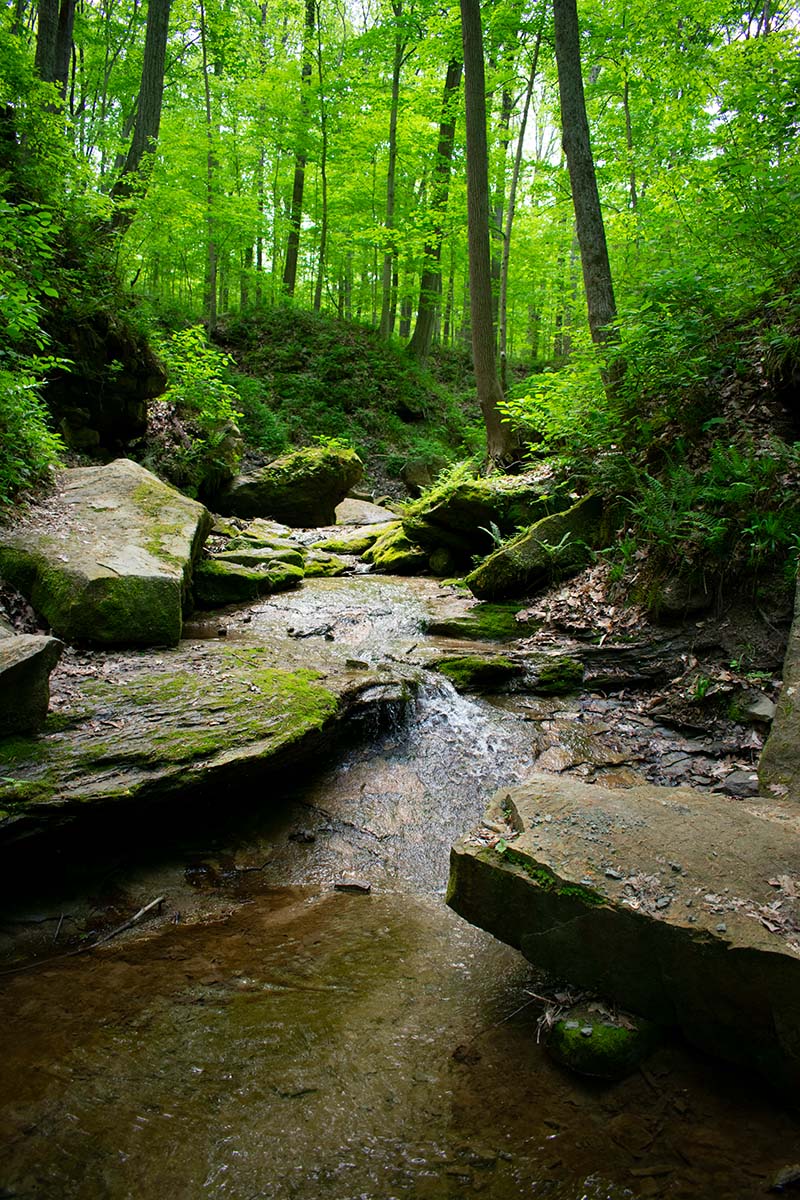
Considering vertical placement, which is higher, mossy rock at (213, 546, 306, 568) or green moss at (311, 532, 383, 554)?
green moss at (311, 532, 383, 554)

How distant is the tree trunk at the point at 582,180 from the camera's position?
8.68 metres

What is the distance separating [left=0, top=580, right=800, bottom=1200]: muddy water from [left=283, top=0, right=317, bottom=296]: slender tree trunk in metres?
22.6

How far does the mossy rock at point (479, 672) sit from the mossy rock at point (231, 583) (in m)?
3.12

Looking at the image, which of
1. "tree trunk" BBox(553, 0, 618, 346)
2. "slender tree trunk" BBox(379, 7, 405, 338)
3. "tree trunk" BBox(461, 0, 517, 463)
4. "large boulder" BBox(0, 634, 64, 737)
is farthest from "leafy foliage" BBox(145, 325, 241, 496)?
"slender tree trunk" BBox(379, 7, 405, 338)

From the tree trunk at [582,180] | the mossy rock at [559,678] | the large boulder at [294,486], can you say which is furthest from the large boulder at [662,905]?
the large boulder at [294,486]

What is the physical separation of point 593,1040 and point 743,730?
3073 mm

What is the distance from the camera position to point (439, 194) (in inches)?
756

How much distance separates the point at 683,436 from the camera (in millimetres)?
6648

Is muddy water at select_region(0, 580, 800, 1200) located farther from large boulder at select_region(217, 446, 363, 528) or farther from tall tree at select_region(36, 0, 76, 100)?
tall tree at select_region(36, 0, 76, 100)

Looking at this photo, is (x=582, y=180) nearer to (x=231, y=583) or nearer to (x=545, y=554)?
(x=545, y=554)

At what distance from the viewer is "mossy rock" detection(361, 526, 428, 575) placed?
33.0 feet

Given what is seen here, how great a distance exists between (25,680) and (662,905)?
3.58 meters

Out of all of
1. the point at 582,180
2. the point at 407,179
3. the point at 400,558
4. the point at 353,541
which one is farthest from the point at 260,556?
the point at 407,179

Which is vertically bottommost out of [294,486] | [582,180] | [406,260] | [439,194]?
[294,486]
